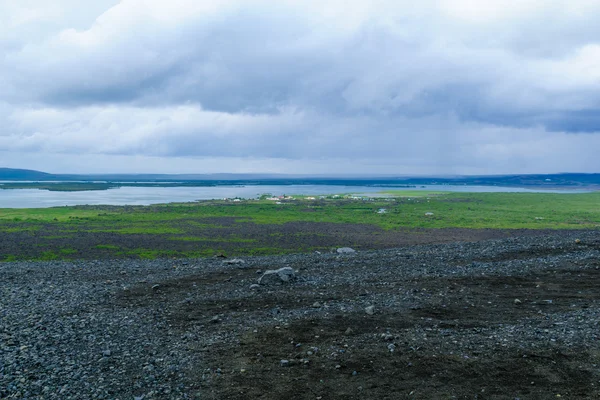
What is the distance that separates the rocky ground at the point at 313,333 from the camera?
32.3ft

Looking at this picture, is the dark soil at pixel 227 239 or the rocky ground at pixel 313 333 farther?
the dark soil at pixel 227 239

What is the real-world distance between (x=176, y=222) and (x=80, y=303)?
49.7 meters

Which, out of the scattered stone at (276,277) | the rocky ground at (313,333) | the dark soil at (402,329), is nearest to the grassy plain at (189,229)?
the rocky ground at (313,333)

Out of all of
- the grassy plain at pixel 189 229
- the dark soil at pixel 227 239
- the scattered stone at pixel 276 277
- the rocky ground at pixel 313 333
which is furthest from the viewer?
the grassy plain at pixel 189 229

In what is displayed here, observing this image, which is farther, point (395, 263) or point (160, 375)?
point (395, 263)

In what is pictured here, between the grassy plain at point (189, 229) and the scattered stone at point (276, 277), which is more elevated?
the scattered stone at point (276, 277)

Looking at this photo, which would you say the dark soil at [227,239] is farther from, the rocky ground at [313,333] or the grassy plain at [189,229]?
the rocky ground at [313,333]

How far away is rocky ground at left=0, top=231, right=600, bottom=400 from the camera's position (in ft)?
32.3

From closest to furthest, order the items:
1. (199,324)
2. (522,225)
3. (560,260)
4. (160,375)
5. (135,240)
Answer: (160,375)
(199,324)
(560,260)
(135,240)
(522,225)

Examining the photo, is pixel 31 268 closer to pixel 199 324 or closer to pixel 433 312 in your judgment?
pixel 199 324

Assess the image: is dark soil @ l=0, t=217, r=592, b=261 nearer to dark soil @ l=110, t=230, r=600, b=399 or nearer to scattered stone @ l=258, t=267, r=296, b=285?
scattered stone @ l=258, t=267, r=296, b=285

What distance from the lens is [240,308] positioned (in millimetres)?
16188

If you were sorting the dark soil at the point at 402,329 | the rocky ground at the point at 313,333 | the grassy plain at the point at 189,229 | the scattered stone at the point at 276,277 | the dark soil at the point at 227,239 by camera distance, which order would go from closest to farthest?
the dark soil at the point at 402,329
the rocky ground at the point at 313,333
the scattered stone at the point at 276,277
the dark soil at the point at 227,239
the grassy plain at the point at 189,229

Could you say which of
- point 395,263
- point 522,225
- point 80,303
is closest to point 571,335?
point 395,263
